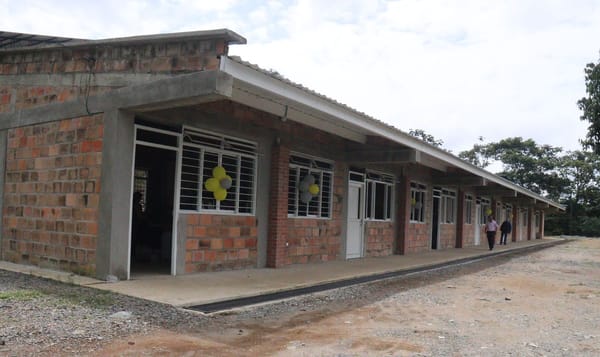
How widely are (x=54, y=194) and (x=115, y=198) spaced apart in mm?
1817

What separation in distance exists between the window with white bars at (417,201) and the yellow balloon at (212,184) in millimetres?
10049

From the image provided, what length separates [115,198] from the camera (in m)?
8.72

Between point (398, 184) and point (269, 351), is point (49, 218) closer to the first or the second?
point (269, 351)

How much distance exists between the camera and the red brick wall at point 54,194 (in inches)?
360

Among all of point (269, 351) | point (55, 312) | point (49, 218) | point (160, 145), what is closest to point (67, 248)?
point (49, 218)

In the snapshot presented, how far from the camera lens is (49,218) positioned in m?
9.88

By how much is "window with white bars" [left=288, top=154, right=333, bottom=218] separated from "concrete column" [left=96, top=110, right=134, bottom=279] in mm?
4426

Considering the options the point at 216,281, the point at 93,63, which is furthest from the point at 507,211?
the point at 93,63

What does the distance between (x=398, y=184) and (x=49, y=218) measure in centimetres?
1118

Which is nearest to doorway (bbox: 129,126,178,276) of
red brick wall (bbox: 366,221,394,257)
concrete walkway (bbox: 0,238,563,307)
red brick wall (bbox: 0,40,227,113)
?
concrete walkway (bbox: 0,238,563,307)

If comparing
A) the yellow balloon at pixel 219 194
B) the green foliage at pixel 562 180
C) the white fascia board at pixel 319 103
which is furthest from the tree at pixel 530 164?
the yellow balloon at pixel 219 194

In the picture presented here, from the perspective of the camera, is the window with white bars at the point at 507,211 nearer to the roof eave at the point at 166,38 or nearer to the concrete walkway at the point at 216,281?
the concrete walkway at the point at 216,281

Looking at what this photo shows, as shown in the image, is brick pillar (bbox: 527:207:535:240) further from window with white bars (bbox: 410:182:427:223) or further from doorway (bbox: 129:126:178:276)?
doorway (bbox: 129:126:178:276)

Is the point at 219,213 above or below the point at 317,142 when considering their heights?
below
